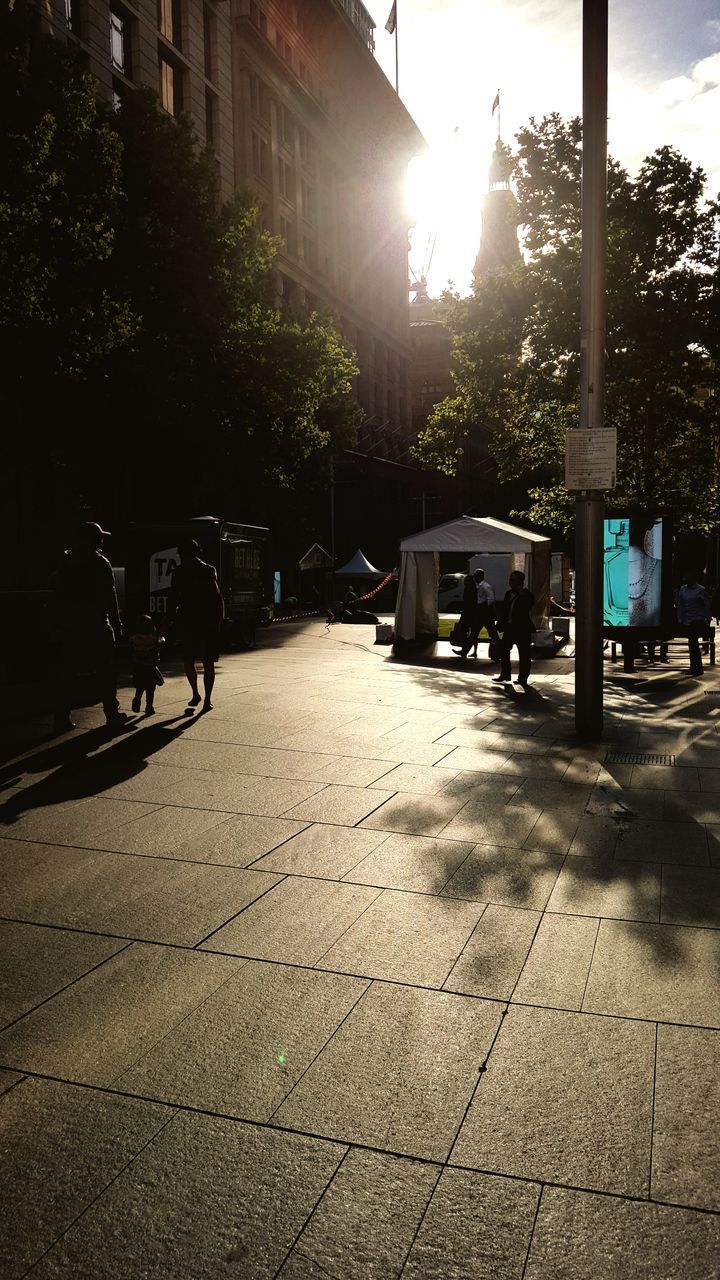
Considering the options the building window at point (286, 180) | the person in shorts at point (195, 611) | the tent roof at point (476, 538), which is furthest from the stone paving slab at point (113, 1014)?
the building window at point (286, 180)

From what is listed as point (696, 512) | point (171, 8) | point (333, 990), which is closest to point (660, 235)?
point (696, 512)

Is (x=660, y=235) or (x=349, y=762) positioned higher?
(x=660, y=235)

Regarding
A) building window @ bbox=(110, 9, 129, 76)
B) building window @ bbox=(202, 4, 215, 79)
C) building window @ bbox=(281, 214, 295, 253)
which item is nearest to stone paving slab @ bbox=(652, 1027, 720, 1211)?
building window @ bbox=(110, 9, 129, 76)

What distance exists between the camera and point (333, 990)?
3.82 metres

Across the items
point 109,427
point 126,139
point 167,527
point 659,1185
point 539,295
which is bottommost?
point 659,1185

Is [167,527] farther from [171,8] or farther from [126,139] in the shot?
[171,8]

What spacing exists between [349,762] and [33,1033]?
478cm

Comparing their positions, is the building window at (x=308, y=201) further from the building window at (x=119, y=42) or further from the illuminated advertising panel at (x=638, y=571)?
the illuminated advertising panel at (x=638, y=571)

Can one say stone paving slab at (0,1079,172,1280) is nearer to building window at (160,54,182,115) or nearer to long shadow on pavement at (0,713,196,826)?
long shadow on pavement at (0,713,196,826)

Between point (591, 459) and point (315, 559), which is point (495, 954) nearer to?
point (591, 459)

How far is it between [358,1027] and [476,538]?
1812cm

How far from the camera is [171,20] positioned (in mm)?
40625

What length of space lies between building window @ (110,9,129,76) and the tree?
844 inches

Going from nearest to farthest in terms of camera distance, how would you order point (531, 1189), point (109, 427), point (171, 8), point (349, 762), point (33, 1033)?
1. point (531, 1189)
2. point (33, 1033)
3. point (349, 762)
4. point (109, 427)
5. point (171, 8)
